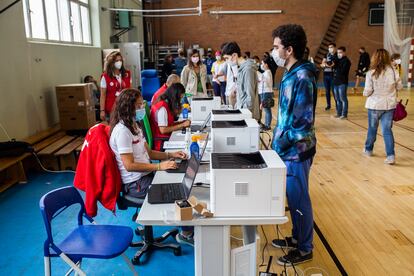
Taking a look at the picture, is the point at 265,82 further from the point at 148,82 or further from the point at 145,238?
the point at 145,238

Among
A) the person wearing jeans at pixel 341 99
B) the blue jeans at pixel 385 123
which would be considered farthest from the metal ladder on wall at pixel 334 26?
the blue jeans at pixel 385 123

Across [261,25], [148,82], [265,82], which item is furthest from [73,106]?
[261,25]

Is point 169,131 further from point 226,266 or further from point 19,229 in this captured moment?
point 226,266

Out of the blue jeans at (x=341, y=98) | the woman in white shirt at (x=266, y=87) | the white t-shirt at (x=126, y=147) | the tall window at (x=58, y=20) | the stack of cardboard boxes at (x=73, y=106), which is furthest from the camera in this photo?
the blue jeans at (x=341, y=98)

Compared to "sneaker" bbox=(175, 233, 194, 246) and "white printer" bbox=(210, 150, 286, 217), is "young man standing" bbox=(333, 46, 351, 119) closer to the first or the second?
"sneaker" bbox=(175, 233, 194, 246)

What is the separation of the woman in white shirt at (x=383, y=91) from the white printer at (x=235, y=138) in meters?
2.84

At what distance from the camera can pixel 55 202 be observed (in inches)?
82.9

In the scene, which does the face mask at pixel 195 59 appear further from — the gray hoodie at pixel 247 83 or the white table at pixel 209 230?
the white table at pixel 209 230

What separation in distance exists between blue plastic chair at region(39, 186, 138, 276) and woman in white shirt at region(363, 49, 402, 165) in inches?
147

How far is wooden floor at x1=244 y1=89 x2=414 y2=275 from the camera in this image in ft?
8.77

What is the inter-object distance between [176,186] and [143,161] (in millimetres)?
504

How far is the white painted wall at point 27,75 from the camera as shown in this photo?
15.9ft

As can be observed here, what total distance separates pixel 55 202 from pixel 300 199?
155cm

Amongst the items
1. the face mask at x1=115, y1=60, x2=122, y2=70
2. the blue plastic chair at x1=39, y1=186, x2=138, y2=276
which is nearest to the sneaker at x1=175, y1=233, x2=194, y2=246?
the blue plastic chair at x1=39, y1=186, x2=138, y2=276
